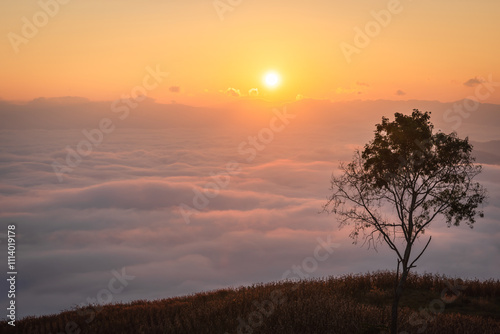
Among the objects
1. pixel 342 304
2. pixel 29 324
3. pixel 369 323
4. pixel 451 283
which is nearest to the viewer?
pixel 369 323

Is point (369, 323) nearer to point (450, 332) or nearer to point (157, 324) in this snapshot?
point (450, 332)

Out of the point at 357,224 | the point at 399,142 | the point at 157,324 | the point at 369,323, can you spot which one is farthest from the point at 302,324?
the point at 399,142

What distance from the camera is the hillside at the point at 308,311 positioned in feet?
63.0

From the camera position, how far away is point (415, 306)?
937 inches

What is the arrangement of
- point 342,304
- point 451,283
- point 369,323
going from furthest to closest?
1. point 451,283
2. point 342,304
3. point 369,323

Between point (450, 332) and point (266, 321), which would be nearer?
point (450, 332)

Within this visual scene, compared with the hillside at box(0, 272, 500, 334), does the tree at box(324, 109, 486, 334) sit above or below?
above

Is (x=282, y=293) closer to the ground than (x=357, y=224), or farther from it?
closer to the ground

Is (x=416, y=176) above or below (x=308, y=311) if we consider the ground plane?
above

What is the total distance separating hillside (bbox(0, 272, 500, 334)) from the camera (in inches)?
756

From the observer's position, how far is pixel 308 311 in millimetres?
19938

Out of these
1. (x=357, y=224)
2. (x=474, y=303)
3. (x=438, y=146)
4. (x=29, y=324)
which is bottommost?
(x=29, y=324)

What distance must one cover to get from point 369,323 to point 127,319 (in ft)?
38.4

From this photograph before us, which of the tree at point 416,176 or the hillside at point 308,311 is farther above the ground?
the tree at point 416,176
